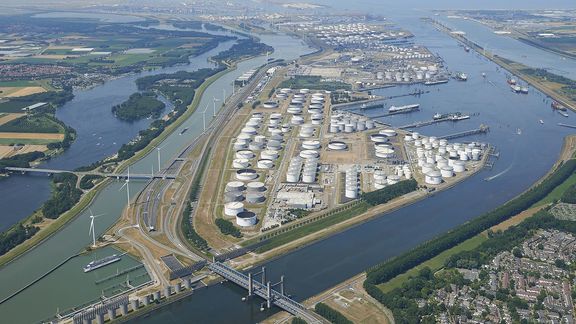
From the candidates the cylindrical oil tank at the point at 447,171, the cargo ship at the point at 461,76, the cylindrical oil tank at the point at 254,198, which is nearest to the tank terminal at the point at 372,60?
the cargo ship at the point at 461,76

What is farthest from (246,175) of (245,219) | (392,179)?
(392,179)

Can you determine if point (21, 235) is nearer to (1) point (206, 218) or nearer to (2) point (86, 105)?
(1) point (206, 218)

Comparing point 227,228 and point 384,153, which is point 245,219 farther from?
point 384,153

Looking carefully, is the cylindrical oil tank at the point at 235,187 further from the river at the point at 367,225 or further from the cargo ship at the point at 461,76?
the cargo ship at the point at 461,76

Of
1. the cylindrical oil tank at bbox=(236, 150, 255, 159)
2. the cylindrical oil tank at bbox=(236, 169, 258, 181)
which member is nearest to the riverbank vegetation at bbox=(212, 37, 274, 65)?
the cylindrical oil tank at bbox=(236, 150, 255, 159)

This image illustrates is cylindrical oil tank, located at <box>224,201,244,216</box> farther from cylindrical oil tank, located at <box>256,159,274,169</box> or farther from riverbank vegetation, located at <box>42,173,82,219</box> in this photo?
riverbank vegetation, located at <box>42,173,82,219</box>
